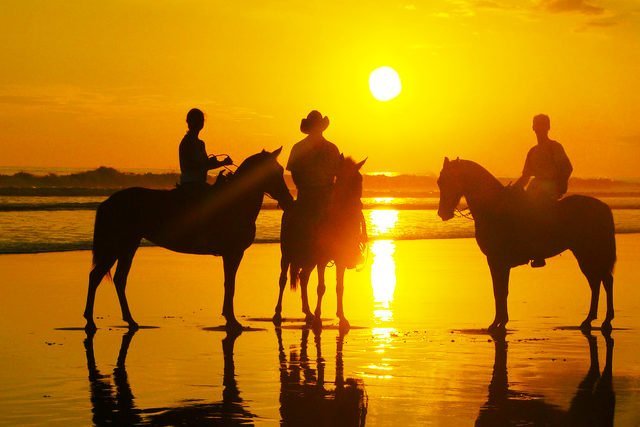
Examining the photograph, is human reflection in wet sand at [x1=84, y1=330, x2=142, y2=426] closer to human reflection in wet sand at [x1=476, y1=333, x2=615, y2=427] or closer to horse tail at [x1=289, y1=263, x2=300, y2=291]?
human reflection in wet sand at [x1=476, y1=333, x2=615, y2=427]

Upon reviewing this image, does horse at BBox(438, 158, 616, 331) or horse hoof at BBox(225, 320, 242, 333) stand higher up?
horse at BBox(438, 158, 616, 331)

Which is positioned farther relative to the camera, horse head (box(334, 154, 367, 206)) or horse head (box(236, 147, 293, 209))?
horse head (box(236, 147, 293, 209))

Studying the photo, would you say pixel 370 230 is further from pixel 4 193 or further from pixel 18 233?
pixel 4 193

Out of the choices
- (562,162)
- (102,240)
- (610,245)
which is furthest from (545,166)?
(102,240)

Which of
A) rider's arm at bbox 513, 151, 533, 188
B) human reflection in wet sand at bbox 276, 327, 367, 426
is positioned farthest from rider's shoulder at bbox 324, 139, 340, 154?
human reflection in wet sand at bbox 276, 327, 367, 426

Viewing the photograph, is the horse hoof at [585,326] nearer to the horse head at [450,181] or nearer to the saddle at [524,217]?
the saddle at [524,217]

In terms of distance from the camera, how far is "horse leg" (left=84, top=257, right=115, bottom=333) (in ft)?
41.7

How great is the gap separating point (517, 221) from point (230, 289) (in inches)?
149

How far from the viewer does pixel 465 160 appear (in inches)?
540

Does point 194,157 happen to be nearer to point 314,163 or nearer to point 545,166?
point 314,163

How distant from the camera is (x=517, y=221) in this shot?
13.6 m

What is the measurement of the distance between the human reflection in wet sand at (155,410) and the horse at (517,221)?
5.23 metres

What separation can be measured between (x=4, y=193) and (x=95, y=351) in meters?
55.9

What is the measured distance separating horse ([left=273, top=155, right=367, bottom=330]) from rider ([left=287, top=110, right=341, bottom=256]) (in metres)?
0.04
